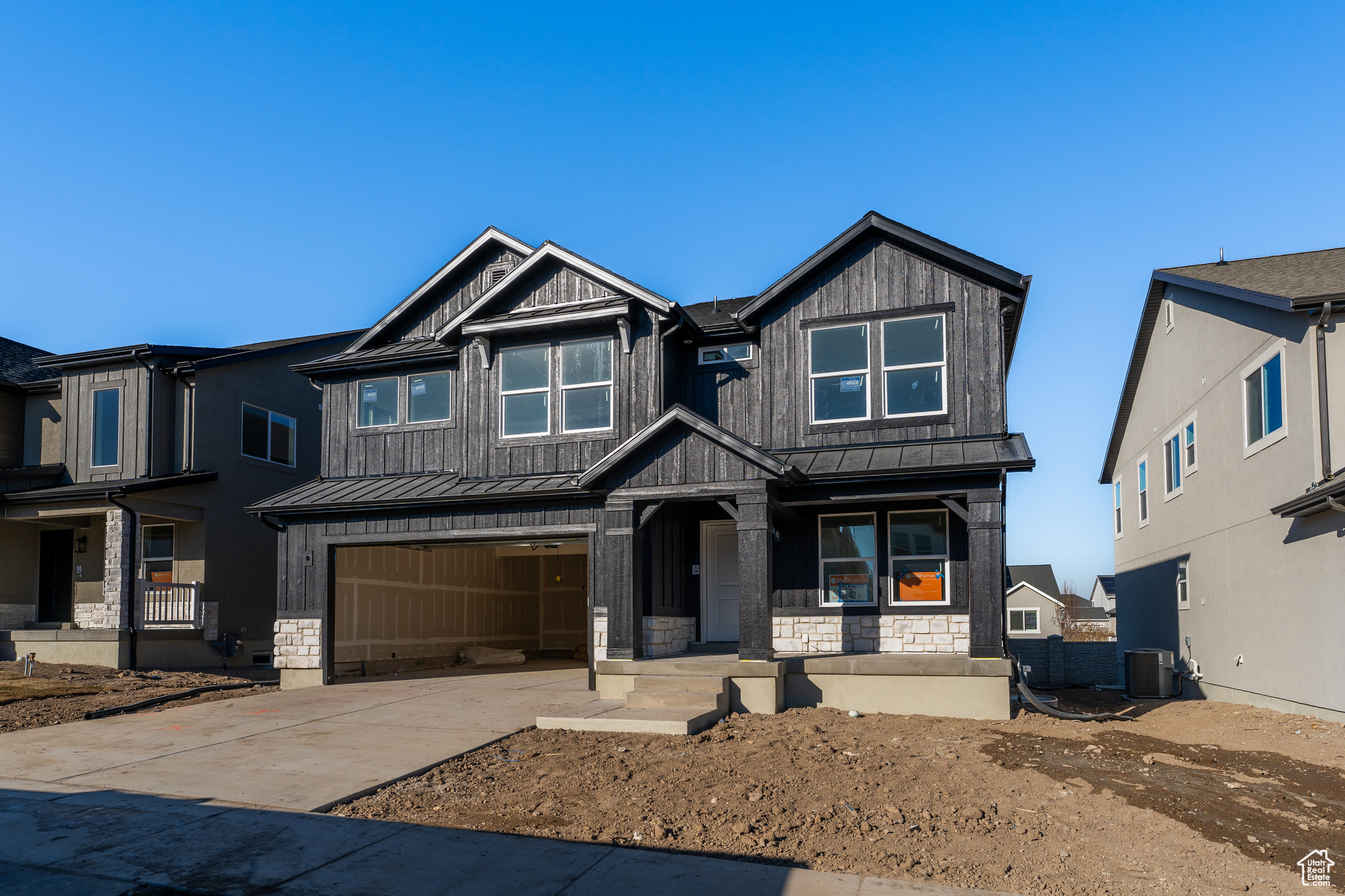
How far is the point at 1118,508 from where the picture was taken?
23812 mm

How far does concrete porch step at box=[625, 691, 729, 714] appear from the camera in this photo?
446 inches

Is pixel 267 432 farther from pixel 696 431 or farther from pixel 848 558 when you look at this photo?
pixel 848 558

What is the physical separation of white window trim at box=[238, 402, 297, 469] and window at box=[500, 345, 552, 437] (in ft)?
27.4

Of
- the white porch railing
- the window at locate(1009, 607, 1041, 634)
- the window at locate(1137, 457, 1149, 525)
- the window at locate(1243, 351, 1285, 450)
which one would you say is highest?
the window at locate(1243, 351, 1285, 450)

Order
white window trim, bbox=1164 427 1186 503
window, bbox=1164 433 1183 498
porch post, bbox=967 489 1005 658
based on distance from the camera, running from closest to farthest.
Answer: porch post, bbox=967 489 1005 658 → white window trim, bbox=1164 427 1186 503 → window, bbox=1164 433 1183 498

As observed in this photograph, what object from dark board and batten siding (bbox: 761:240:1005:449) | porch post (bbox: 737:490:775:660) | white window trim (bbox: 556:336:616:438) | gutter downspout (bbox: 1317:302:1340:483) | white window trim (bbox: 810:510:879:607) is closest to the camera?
gutter downspout (bbox: 1317:302:1340:483)

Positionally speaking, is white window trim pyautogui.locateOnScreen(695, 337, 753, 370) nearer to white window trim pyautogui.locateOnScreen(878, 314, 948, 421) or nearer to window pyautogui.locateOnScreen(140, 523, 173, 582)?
white window trim pyautogui.locateOnScreen(878, 314, 948, 421)

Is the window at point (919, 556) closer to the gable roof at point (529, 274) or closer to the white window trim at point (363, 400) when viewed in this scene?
the gable roof at point (529, 274)

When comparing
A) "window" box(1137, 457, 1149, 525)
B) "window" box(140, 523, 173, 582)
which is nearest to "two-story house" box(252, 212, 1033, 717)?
"window" box(140, 523, 173, 582)

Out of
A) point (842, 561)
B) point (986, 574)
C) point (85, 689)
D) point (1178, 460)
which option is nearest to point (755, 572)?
point (842, 561)

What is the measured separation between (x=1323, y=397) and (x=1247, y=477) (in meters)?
2.88

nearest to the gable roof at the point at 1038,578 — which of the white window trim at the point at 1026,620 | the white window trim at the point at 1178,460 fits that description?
the white window trim at the point at 1026,620

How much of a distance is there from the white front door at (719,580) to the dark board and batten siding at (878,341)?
187 cm

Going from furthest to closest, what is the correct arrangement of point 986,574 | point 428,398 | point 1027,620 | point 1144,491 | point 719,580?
1. point 1027,620
2. point 1144,491
3. point 428,398
4. point 719,580
5. point 986,574
